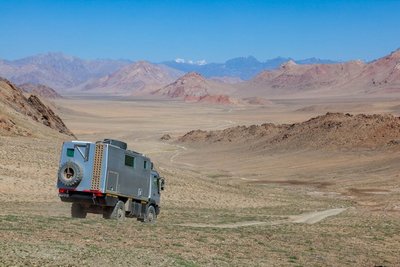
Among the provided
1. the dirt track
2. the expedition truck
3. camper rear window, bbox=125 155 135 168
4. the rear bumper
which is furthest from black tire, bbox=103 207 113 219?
the dirt track

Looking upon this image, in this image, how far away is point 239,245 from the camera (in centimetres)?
2244

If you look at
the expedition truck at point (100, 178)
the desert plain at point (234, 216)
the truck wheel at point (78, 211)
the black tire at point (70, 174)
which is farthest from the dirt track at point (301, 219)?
the black tire at point (70, 174)

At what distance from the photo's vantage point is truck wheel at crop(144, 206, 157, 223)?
29016mm

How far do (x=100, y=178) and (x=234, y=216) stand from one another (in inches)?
477

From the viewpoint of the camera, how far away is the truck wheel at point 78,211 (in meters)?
26.8

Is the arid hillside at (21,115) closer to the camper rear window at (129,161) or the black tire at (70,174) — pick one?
the camper rear window at (129,161)

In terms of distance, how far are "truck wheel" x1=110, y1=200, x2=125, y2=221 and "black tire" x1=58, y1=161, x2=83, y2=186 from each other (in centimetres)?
207

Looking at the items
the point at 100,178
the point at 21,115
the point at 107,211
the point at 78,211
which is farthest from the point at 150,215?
the point at 21,115

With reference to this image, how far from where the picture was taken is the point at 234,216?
35.6m

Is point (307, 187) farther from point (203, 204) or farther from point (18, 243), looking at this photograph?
point (18, 243)

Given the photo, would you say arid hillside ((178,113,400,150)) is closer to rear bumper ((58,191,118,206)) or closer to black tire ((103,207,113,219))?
black tire ((103,207,113,219))

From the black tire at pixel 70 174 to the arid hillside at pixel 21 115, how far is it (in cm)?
3618

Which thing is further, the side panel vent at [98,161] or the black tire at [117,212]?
the black tire at [117,212]

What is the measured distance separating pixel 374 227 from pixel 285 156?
191 ft
